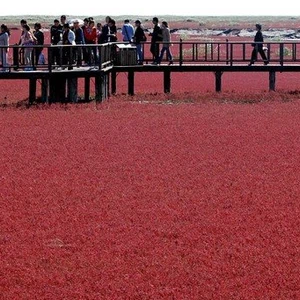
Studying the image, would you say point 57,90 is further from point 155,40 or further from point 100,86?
point 155,40

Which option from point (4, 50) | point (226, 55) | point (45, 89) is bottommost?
point (45, 89)

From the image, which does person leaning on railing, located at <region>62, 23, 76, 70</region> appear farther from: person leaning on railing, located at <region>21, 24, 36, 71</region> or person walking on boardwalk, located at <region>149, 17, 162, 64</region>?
person walking on boardwalk, located at <region>149, 17, 162, 64</region>

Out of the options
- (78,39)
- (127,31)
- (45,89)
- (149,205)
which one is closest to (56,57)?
(45,89)

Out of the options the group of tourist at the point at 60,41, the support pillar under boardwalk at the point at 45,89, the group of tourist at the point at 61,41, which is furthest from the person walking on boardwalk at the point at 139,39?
the support pillar under boardwalk at the point at 45,89

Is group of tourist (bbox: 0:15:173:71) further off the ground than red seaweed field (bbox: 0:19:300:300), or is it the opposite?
group of tourist (bbox: 0:15:173:71)

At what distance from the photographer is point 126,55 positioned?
33.7m

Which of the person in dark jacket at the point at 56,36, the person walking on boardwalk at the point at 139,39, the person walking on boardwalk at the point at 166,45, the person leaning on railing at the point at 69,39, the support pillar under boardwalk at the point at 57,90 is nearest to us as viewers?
the person leaning on railing at the point at 69,39

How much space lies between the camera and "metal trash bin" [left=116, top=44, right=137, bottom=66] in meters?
33.6

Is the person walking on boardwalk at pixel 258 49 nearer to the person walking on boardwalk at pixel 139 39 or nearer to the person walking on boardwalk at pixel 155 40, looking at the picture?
the person walking on boardwalk at pixel 155 40

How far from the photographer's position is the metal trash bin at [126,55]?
1321 inches

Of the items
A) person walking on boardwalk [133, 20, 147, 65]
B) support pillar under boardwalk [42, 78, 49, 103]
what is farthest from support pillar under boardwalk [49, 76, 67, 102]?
person walking on boardwalk [133, 20, 147, 65]

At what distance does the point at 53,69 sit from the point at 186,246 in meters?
17.3

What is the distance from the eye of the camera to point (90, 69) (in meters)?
29.5

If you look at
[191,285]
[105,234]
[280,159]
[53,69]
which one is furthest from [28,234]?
[53,69]
